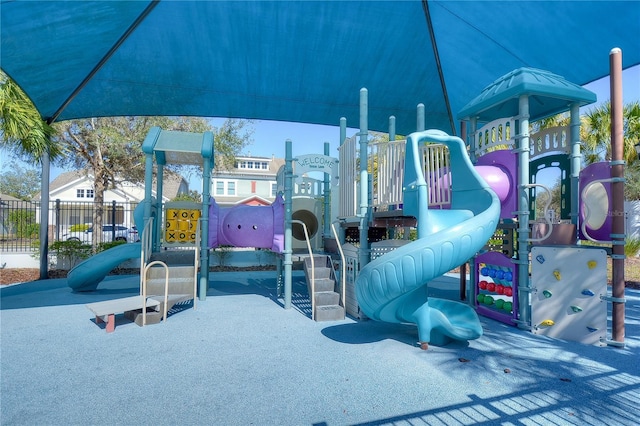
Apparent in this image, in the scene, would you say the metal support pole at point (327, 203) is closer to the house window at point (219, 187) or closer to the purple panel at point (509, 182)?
the purple panel at point (509, 182)

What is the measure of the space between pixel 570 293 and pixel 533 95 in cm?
314

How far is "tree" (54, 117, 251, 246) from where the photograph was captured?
1365 centimetres

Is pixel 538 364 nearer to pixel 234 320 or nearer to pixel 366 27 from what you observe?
pixel 234 320

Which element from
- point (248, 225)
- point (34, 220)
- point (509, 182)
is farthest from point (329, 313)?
point (34, 220)

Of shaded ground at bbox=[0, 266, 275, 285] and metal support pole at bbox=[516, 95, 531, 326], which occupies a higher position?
metal support pole at bbox=[516, 95, 531, 326]

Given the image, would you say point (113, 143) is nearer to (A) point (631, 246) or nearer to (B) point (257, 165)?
(A) point (631, 246)

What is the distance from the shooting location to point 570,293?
5117 mm

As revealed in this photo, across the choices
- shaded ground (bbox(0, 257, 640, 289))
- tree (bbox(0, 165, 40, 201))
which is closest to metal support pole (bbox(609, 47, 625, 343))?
shaded ground (bbox(0, 257, 640, 289))

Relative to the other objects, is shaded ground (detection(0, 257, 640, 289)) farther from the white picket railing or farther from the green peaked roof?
the white picket railing

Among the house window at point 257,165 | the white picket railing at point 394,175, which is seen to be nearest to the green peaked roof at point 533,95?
the white picket railing at point 394,175

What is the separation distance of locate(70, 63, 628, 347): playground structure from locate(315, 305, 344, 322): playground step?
18 mm

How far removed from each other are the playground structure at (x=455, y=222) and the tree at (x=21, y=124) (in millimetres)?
3252

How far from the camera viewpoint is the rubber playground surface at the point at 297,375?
9.80 feet

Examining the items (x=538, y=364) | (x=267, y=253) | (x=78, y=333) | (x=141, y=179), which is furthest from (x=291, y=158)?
(x=141, y=179)
